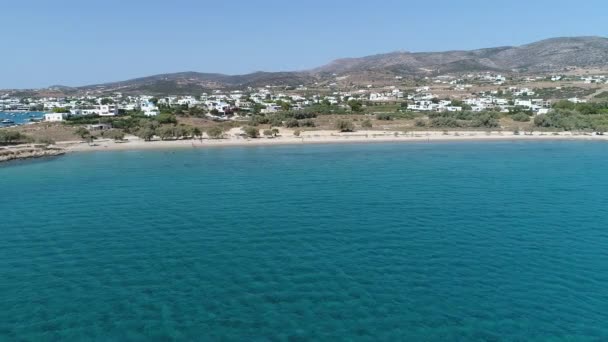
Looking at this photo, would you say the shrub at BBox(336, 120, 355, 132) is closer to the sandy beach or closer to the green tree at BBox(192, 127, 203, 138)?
the sandy beach

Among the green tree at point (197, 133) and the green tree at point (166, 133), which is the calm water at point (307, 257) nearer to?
the green tree at point (166, 133)

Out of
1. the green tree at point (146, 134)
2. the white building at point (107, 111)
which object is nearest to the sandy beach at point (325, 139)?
the green tree at point (146, 134)

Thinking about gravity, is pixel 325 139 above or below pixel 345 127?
below

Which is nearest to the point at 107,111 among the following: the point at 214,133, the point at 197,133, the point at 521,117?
the point at 197,133

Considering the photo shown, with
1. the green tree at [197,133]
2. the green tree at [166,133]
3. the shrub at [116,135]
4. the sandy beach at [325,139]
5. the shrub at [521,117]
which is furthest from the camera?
the shrub at [521,117]

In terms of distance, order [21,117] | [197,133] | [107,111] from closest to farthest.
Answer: [197,133] < [107,111] < [21,117]

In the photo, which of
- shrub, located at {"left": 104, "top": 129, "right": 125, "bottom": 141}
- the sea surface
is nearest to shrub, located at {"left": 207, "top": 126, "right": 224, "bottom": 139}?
shrub, located at {"left": 104, "top": 129, "right": 125, "bottom": 141}

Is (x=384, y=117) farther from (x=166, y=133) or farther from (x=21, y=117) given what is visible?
(x=21, y=117)
